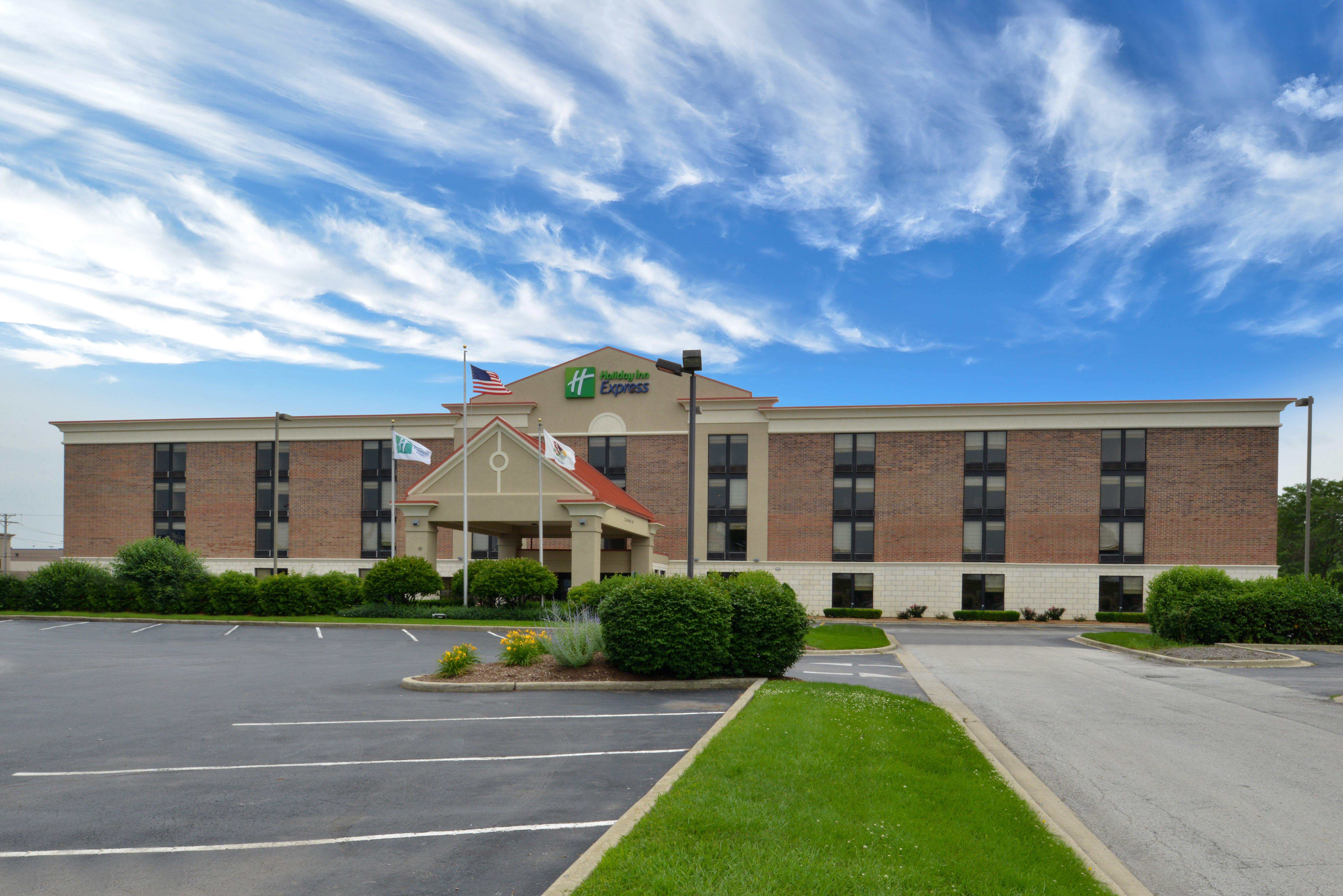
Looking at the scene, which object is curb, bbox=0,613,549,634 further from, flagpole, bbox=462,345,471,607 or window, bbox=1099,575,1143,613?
window, bbox=1099,575,1143,613

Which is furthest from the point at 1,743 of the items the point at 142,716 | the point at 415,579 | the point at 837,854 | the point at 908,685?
the point at 415,579

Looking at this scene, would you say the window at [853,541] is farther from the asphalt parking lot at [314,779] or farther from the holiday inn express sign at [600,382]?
the asphalt parking lot at [314,779]

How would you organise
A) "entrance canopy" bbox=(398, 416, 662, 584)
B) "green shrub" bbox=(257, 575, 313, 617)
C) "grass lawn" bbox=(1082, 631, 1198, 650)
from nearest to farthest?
"grass lawn" bbox=(1082, 631, 1198, 650) < "entrance canopy" bbox=(398, 416, 662, 584) < "green shrub" bbox=(257, 575, 313, 617)

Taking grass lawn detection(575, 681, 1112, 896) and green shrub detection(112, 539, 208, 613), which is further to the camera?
green shrub detection(112, 539, 208, 613)

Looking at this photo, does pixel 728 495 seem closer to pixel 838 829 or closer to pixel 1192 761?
pixel 1192 761

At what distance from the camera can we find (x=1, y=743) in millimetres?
10227

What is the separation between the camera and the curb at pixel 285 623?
96.3ft

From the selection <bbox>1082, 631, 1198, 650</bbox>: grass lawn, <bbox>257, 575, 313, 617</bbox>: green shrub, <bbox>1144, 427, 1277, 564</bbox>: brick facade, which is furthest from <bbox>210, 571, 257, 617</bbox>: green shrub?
<bbox>1144, 427, 1277, 564</bbox>: brick facade

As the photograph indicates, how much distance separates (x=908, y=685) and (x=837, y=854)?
11.9 metres

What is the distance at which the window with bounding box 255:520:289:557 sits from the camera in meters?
50.2

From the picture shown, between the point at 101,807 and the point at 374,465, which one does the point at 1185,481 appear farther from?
the point at 101,807

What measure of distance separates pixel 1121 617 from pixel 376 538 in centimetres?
4074

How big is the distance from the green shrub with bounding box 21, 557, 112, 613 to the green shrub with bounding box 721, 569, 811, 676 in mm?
34720

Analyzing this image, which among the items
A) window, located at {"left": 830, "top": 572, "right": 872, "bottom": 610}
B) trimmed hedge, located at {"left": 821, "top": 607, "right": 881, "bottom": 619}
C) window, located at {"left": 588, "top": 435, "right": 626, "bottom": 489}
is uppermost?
window, located at {"left": 588, "top": 435, "right": 626, "bottom": 489}
